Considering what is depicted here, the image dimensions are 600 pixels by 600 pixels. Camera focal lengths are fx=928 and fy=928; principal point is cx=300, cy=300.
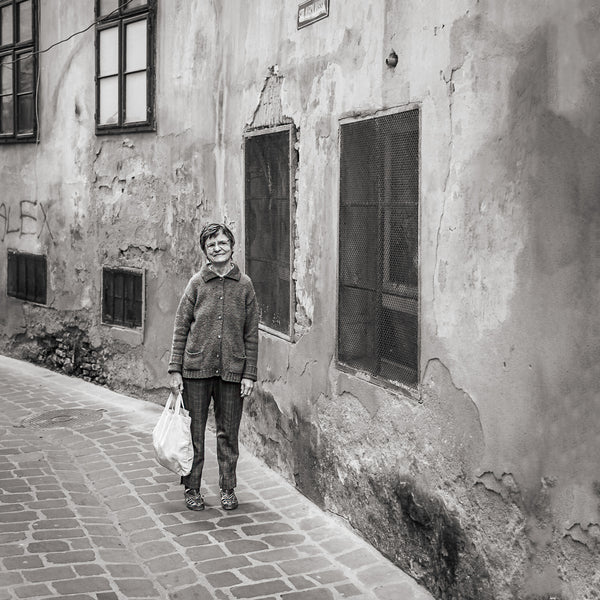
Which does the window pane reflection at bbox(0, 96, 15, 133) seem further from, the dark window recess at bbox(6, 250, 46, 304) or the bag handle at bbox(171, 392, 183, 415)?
the bag handle at bbox(171, 392, 183, 415)

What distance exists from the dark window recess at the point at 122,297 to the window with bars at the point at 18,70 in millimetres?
2548

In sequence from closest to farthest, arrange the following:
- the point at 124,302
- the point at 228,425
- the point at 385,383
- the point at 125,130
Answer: the point at 385,383, the point at 228,425, the point at 125,130, the point at 124,302

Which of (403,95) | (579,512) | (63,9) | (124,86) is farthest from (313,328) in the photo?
(63,9)

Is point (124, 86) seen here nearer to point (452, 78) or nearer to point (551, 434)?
point (452, 78)

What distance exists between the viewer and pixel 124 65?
974 cm

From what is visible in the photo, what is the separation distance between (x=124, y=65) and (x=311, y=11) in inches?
163

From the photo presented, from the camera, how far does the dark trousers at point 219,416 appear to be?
6059mm

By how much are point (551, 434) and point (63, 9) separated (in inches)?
347

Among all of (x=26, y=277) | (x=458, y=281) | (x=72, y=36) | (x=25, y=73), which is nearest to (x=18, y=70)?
(x=25, y=73)

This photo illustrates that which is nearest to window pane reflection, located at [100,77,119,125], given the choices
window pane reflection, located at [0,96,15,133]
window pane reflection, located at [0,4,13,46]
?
window pane reflection, located at [0,96,15,133]

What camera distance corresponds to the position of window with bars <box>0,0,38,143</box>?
11438 mm

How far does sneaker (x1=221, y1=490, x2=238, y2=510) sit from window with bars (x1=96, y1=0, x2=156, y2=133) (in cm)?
451

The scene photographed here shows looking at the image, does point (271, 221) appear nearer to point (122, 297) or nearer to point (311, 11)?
point (311, 11)

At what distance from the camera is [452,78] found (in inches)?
177
